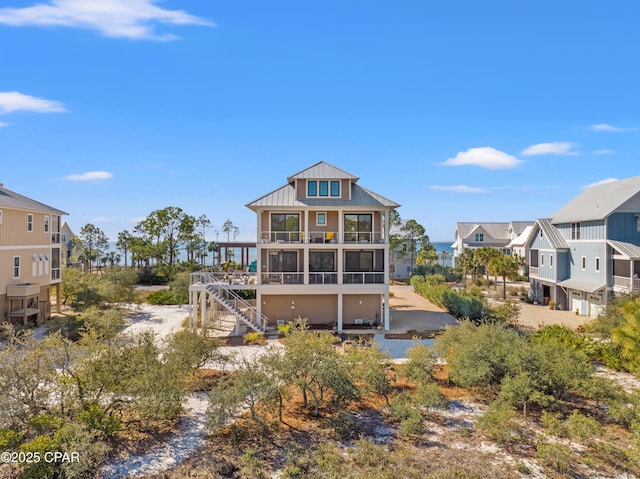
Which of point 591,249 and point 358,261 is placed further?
point 591,249

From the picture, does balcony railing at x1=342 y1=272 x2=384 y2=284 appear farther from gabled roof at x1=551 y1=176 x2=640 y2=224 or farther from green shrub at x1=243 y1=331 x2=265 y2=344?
gabled roof at x1=551 y1=176 x2=640 y2=224

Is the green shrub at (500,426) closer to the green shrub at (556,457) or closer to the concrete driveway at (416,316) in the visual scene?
the green shrub at (556,457)

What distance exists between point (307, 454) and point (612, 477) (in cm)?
747

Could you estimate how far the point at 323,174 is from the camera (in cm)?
2378

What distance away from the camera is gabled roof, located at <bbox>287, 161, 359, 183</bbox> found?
77.6ft

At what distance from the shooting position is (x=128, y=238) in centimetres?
5569

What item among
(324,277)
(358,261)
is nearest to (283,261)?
(324,277)

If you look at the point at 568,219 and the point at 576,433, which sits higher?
the point at 568,219

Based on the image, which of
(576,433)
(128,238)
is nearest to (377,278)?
(576,433)

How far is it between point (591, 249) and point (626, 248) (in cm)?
272

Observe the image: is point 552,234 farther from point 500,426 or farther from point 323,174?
point 500,426

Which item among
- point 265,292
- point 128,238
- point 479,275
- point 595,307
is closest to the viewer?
point 265,292

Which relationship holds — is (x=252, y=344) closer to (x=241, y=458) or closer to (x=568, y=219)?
(x=241, y=458)

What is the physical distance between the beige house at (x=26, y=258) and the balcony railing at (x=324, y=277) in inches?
664
